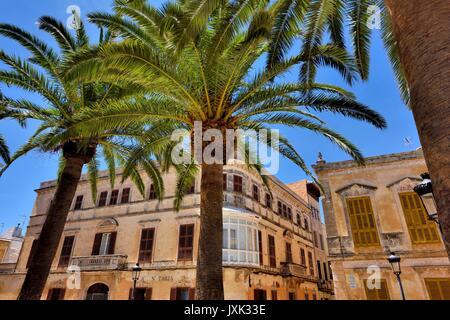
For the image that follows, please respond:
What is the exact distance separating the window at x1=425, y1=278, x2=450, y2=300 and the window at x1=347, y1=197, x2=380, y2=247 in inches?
93.7

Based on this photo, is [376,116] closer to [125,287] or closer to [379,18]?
[379,18]

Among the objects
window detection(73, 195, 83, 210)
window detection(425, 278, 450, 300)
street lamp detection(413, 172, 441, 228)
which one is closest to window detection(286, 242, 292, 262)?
window detection(425, 278, 450, 300)

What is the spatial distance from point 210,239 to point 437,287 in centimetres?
1122

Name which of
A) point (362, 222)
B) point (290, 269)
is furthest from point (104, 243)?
point (362, 222)

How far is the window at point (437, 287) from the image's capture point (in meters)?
12.1

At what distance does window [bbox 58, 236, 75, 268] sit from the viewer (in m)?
21.9

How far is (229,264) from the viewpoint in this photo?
1739 centimetres

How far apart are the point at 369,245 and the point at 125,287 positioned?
1478 centimetres

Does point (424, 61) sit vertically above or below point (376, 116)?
below

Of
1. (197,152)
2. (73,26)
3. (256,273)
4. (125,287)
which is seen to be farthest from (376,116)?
(125,287)

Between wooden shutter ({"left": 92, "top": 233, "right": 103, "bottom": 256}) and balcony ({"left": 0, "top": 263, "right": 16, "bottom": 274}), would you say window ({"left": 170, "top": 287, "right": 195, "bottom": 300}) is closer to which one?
wooden shutter ({"left": 92, "top": 233, "right": 103, "bottom": 256})

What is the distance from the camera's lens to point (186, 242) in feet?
62.2

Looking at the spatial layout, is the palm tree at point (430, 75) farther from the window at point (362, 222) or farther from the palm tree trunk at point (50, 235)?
the window at point (362, 222)

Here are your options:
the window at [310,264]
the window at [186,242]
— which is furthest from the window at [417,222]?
Answer: the window at [310,264]
